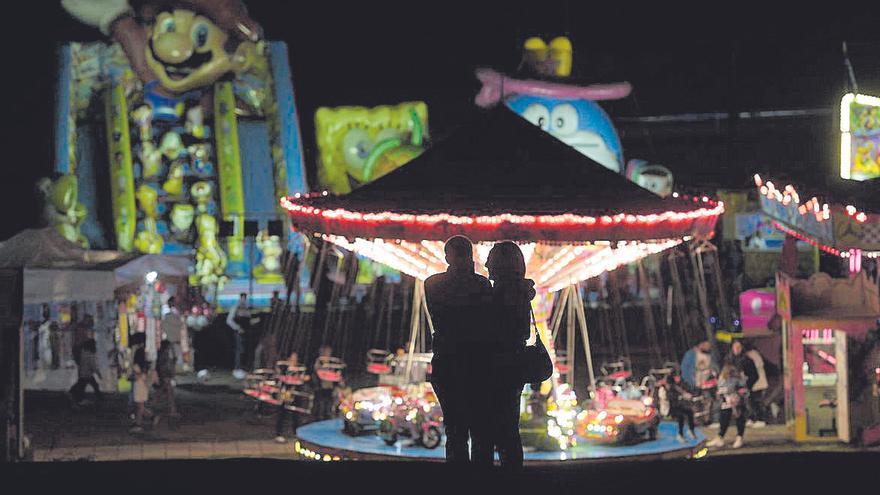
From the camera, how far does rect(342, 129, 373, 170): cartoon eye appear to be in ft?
113

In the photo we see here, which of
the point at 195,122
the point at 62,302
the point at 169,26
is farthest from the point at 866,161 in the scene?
the point at 169,26

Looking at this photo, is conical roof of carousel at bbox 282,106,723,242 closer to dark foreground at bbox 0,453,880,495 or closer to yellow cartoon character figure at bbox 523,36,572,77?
dark foreground at bbox 0,453,880,495

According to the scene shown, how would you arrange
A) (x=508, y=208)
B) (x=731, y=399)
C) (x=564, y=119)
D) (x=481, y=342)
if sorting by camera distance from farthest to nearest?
(x=564, y=119), (x=731, y=399), (x=508, y=208), (x=481, y=342)

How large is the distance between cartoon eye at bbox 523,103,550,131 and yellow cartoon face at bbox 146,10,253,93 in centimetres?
789

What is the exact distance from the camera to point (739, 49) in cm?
4878

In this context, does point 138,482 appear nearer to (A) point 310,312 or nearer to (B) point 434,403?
(B) point 434,403

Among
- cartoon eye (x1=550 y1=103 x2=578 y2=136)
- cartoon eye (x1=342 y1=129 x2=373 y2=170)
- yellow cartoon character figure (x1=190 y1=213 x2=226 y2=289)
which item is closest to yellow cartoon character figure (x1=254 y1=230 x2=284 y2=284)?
yellow cartoon character figure (x1=190 y1=213 x2=226 y2=289)

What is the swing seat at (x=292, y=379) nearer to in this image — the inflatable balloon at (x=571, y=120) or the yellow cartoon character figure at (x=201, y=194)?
the inflatable balloon at (x=571, y=120)

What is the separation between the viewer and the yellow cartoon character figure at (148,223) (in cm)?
3262

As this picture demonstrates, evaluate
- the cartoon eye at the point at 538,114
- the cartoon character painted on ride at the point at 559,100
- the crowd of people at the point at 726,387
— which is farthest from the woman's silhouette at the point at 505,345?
the cartoon eye at the point at 538,114

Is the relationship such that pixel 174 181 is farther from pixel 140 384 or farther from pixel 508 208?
pixel 508 208

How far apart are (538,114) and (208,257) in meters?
8.16

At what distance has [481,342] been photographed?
790 centimetres

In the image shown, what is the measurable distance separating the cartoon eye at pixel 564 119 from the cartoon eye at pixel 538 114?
4.0 inches
